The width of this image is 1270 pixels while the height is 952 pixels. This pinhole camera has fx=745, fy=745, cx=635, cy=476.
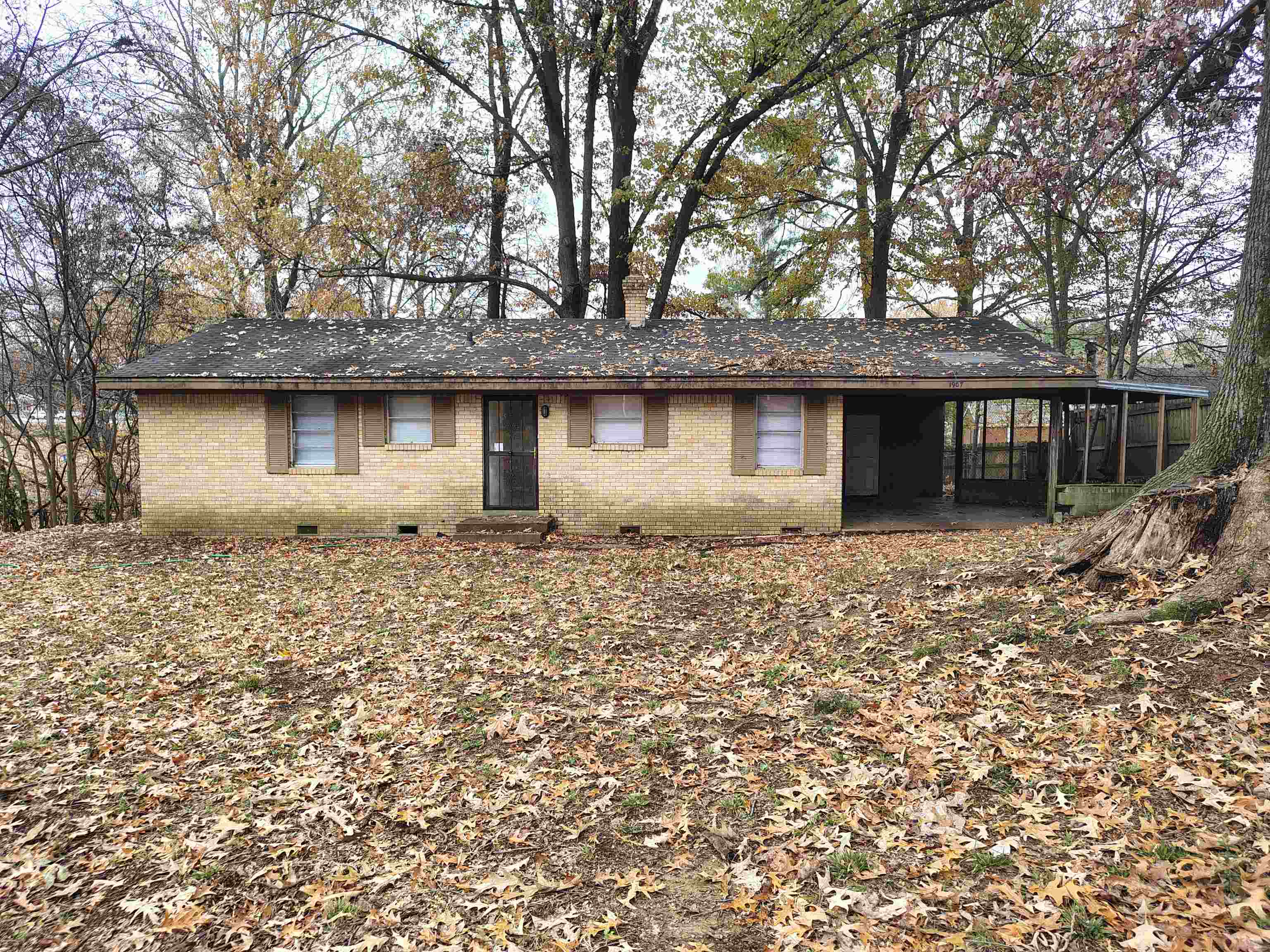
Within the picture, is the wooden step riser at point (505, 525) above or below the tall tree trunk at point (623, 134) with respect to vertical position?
below

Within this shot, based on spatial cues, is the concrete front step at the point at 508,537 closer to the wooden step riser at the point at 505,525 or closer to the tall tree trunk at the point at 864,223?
the wooden step riser at the point at 505,525

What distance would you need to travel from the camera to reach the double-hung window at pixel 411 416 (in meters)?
14.0

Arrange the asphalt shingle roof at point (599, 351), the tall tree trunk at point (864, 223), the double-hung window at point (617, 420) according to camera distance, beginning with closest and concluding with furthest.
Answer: the asphalt shingle roof at point (599, 351) < the double-hung window at point (617, 420) < the tall tree trunk at point (864, 223)

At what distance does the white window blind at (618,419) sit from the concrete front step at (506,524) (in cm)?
179

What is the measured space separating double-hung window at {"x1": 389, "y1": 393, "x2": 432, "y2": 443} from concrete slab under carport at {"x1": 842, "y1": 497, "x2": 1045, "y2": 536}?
8020mm

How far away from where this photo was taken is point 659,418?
13602 mm

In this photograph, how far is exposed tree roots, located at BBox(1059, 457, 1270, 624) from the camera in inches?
210

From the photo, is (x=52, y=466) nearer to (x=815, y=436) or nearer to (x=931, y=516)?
(x=815, y=436)

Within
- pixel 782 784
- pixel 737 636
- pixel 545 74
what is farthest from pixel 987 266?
pixel 782 784

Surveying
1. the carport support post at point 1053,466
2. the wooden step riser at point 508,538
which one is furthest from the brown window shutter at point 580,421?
the carport support post at point 1053,466

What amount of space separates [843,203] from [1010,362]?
12.6 metres

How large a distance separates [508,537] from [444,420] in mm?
2628

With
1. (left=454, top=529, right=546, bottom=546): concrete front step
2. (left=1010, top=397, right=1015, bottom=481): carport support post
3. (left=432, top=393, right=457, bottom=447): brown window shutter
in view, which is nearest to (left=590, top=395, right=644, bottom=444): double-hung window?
(left=454, top=529, right=546, bottom=546): concrete front step

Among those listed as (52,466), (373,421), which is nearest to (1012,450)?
(373,421)
